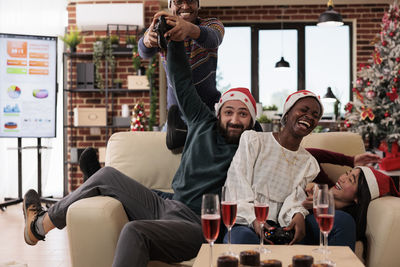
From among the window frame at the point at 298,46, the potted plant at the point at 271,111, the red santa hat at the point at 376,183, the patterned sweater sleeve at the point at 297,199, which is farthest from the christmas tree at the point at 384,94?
the patterned sweater sleeve at the point at 297,199

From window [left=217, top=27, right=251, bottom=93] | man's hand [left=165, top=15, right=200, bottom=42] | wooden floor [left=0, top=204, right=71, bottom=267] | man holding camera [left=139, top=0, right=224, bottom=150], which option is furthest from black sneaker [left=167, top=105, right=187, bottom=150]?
window [left=217, top=27, right=251, bottom=93]

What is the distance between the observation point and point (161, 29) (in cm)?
219

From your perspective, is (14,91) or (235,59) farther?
(235,59)

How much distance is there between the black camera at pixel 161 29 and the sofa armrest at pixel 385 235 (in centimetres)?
120

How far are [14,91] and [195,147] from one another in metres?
3.18

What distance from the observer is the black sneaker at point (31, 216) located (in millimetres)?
2289

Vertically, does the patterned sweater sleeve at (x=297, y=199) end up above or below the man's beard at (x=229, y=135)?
below

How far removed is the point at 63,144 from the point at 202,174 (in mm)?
4319

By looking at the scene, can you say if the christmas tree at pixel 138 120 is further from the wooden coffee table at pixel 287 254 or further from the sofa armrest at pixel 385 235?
the wooden coffee table at pixel 287 254

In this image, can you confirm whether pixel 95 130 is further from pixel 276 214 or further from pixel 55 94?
pixel 276 214

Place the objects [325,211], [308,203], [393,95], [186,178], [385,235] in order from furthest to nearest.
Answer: [393,95]
[186,178]
[308,203]
[385,235]
[325,211]

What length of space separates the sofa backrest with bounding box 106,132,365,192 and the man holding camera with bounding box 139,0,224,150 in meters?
0.11

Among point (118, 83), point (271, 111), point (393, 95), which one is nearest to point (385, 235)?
point (393, 95)

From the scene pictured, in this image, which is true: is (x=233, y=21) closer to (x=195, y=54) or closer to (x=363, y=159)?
(x=195, y=54)
